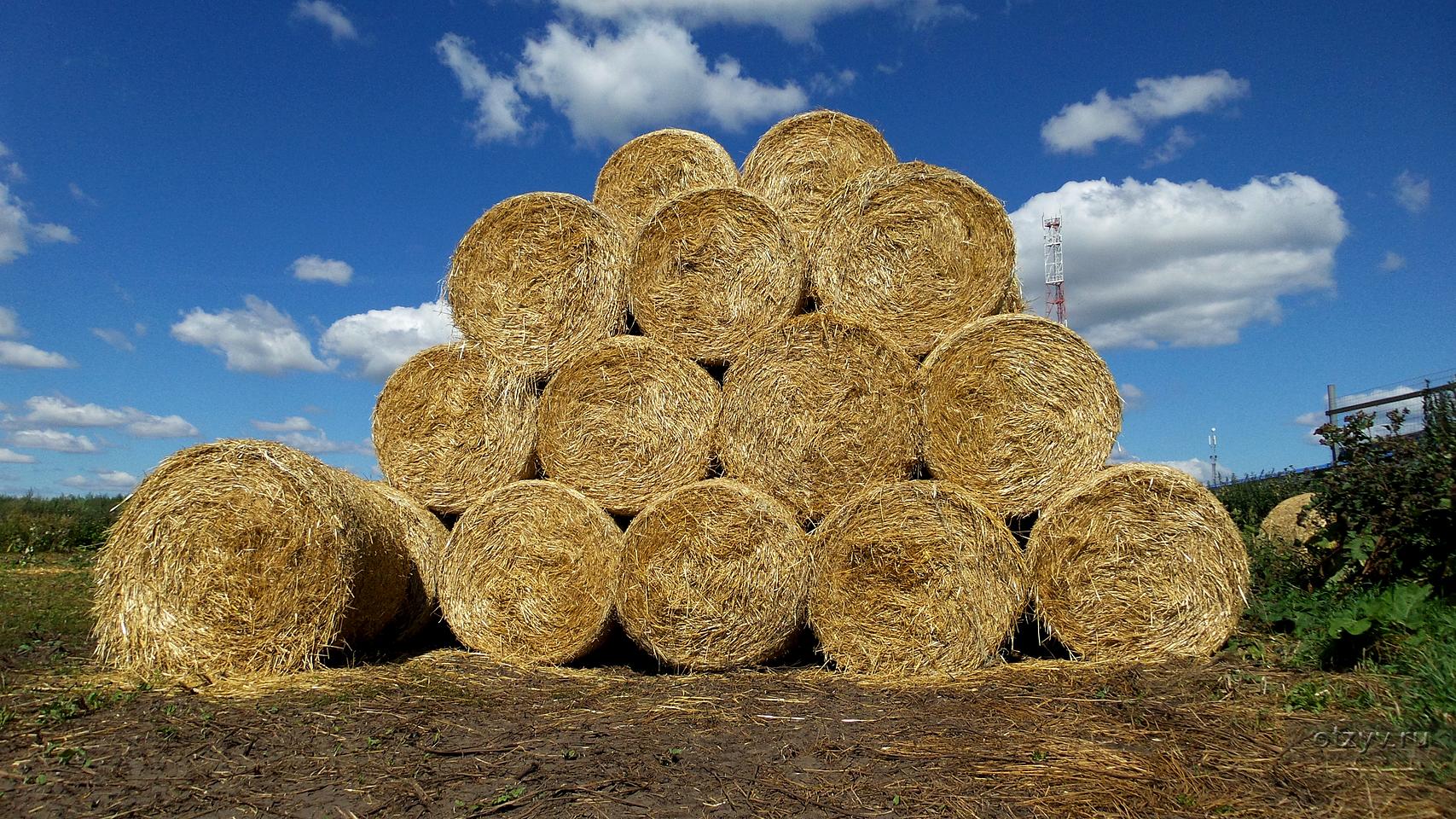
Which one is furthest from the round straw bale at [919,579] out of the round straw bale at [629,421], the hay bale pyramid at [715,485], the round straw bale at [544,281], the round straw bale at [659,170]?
the round straw bale at [659,170]

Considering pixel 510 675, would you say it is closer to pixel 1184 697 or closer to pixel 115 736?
pixel 115 736

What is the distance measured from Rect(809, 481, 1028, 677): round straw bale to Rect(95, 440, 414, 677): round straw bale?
2.85m

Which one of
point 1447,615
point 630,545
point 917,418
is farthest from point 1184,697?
point 630,545

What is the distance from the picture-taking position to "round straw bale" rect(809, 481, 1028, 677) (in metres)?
5.21

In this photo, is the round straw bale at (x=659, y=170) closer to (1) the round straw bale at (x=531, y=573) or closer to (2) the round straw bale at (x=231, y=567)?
(1) the round straw bale at (x=531, y=573)

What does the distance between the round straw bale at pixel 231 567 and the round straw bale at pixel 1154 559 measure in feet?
13.9

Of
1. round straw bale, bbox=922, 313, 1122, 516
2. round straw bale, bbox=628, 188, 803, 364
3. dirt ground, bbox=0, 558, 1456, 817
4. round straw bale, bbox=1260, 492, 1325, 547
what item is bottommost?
dirt ground, bbox=0, 558, 1456, 817

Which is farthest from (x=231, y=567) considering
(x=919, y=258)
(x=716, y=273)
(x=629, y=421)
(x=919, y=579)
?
(x=919, y=258)

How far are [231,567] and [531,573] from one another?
1.70 meters

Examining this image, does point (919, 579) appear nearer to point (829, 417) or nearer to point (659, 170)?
point (829, 417)

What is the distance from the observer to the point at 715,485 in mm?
5375

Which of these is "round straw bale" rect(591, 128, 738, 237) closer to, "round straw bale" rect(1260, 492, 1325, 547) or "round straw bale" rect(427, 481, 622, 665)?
"round straw bale" rect(427, 481, 622, 665)

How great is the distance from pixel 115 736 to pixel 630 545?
263cm

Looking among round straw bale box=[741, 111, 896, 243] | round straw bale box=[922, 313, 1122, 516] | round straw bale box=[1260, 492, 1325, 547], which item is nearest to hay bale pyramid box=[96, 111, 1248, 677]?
round straw bale box=[922, 313, 1122, 516]
